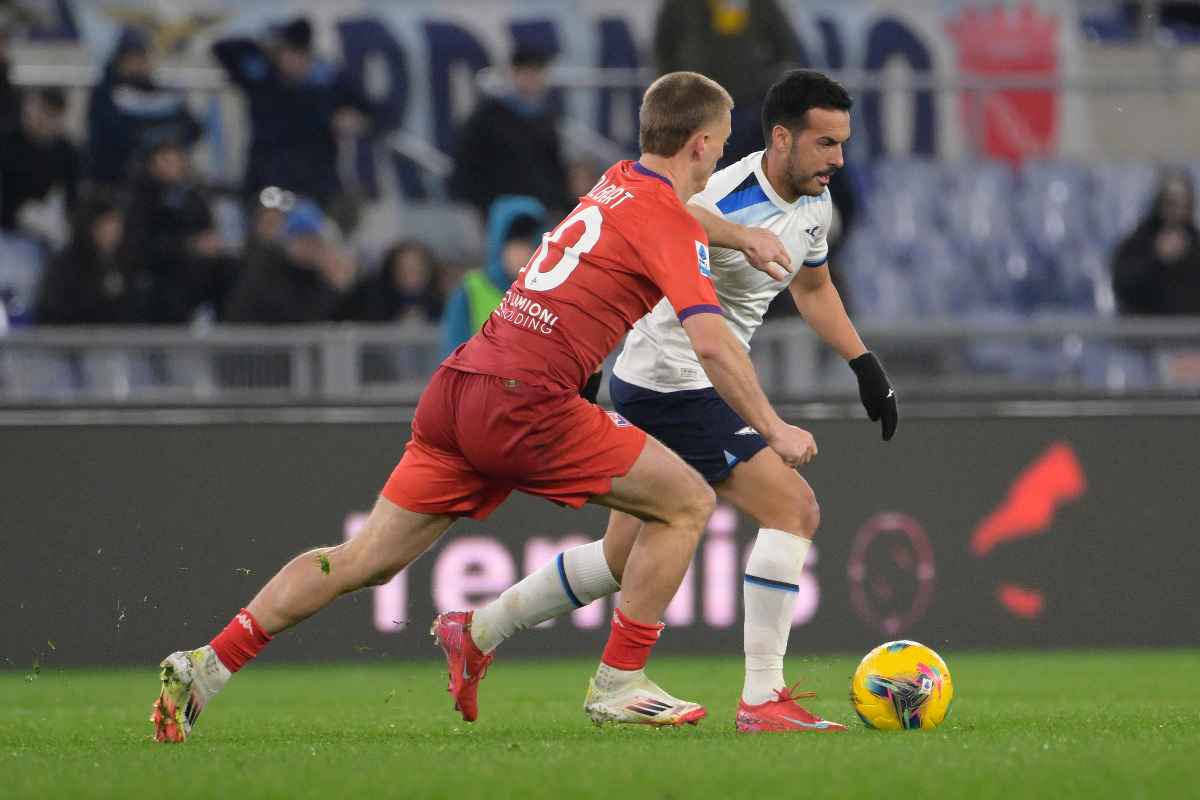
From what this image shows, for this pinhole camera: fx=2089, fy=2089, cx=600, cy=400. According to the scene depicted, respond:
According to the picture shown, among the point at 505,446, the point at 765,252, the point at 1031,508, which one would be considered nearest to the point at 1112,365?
the point at 1031,508

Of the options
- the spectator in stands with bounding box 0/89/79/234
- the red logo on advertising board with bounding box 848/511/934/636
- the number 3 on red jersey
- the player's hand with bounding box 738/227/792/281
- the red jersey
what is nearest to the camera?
the red jersey

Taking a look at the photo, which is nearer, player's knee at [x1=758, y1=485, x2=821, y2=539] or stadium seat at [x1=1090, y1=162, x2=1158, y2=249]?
player's knee at [x1=758, y1=485, x2=821, y2=539]

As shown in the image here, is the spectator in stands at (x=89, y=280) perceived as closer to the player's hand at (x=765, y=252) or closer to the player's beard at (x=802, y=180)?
the player's beard at (x=802, y=180)

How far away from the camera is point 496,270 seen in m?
11.1

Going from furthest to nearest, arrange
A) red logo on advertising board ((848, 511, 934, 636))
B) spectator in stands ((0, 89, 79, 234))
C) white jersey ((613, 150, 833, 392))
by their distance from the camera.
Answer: spectator in stands ((0, 89, 79, 234))
red logo on advertising board ((848, 511, 934, 636))
white jersey ((613, 150, 833, 392))

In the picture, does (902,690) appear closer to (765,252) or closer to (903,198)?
(765,252)

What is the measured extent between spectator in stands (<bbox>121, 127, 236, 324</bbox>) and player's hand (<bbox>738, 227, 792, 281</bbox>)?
644cm

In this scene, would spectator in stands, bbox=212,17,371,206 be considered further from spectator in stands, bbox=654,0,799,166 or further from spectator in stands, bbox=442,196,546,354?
spectator in stands, bbox=442,196,546,354

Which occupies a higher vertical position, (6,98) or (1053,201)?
(6,98)

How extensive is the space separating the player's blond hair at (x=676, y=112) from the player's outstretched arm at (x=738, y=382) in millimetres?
634

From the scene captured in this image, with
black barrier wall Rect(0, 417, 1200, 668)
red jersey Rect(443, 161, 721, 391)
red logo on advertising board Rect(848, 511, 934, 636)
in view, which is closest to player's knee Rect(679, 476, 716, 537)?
red jersey Rect(443, 161, 721, 391)

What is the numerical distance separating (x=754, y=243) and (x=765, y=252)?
52mm

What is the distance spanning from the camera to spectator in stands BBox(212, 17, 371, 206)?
13.5 metres

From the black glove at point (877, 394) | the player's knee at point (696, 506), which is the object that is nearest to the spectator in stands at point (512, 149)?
the black glove at point (877, 394)
